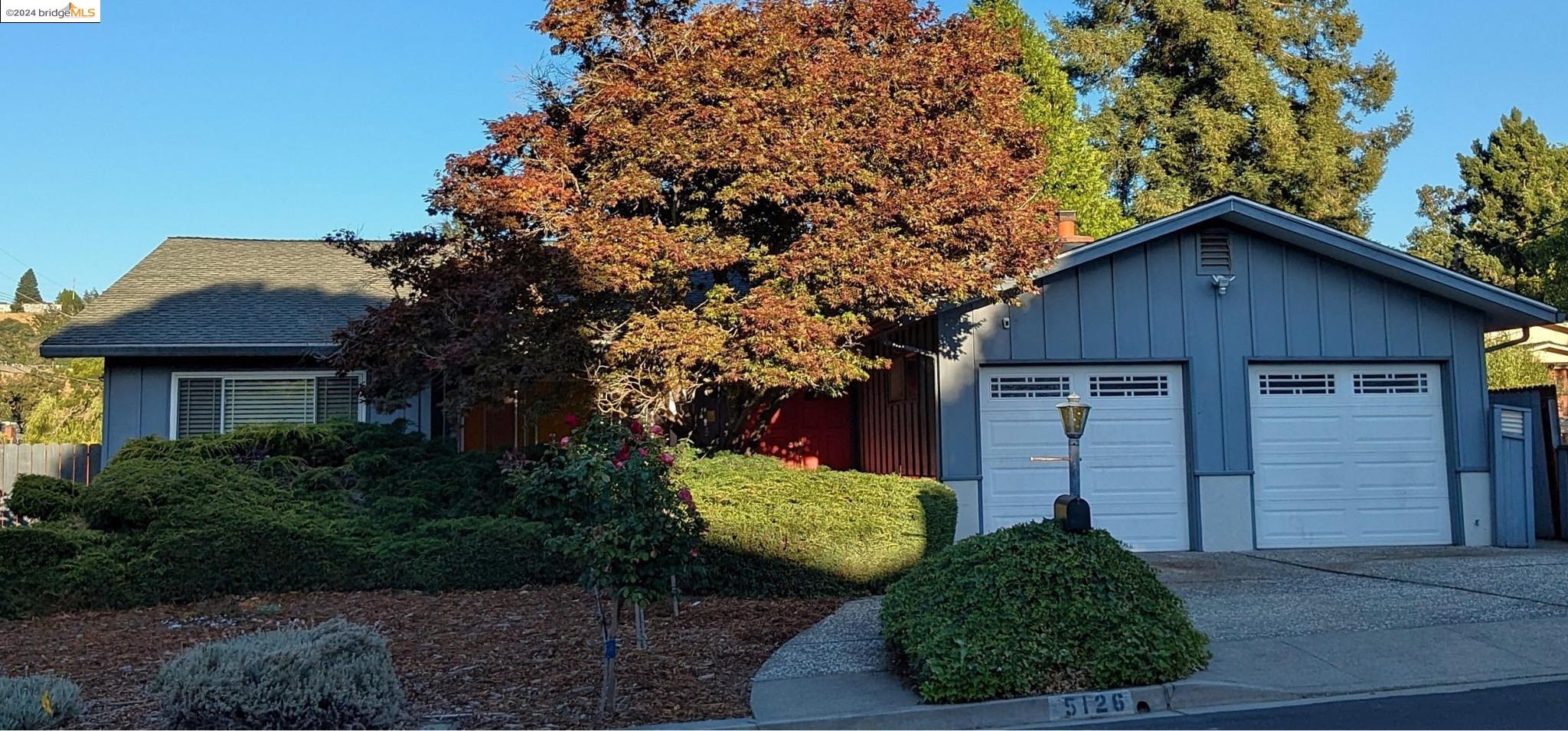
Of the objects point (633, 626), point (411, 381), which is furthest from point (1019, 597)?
point (411, 381)

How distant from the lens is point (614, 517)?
20.7ft

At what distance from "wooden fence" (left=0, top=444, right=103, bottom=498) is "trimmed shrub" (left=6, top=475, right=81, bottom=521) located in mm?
3974

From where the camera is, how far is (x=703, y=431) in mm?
13172

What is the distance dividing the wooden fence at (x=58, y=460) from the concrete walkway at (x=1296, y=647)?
10.8m

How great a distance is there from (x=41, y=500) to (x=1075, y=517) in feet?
30.7

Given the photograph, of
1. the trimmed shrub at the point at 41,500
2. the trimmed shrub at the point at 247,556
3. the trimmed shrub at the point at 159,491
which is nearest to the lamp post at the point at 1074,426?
the trimmed shrub at the point at 247,556

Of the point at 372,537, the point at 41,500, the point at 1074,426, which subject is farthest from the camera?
the point at 372,537

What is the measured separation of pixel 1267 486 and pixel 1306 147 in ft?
57.8

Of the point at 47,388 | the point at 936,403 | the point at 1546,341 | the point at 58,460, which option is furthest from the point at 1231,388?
the point at 47,388

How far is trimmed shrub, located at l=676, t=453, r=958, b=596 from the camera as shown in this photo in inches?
372

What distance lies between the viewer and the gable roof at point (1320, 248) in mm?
11844

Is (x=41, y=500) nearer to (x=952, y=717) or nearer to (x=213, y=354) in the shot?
(x=213, y=354)

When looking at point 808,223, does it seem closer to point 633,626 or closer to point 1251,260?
point 633,626

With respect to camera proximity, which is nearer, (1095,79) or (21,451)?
(21,451)
